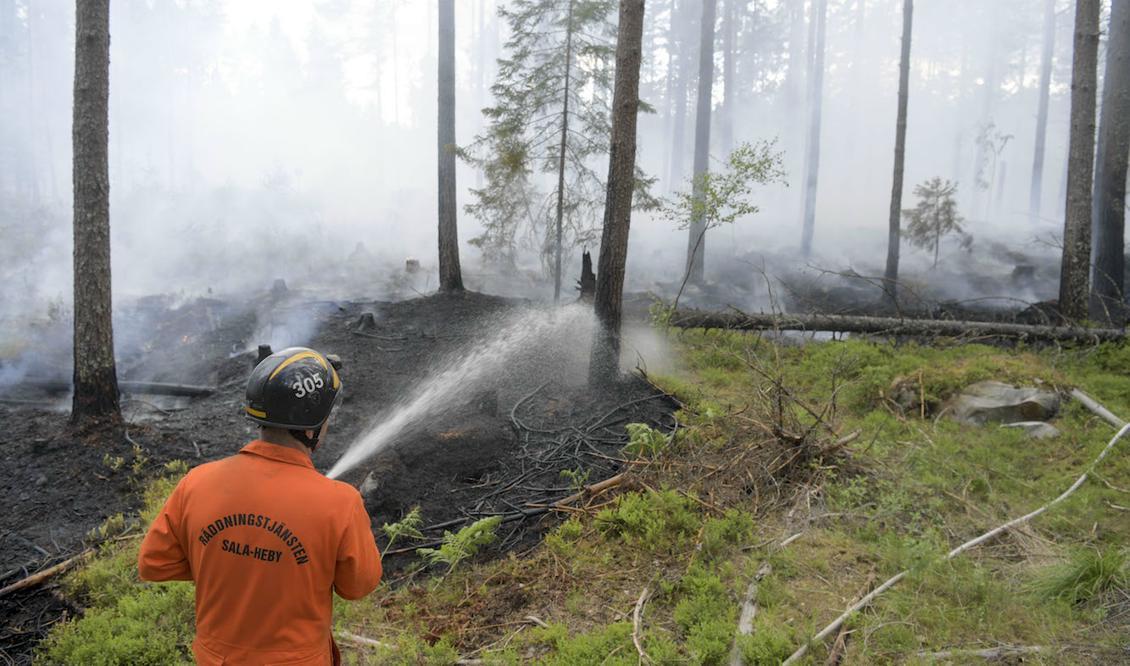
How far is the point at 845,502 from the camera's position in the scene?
510 cm

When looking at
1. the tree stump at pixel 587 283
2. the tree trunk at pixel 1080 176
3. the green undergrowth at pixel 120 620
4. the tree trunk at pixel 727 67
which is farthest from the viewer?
the tree trunk at pixel 727 67

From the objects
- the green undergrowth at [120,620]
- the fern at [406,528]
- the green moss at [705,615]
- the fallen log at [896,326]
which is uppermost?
the fallen log at [896,326]

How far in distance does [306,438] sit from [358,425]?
6141mm

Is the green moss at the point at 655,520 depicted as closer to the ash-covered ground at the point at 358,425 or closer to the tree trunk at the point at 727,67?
the ash-covered ground at the point at 358,425

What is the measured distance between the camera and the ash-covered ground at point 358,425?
18.1 feet

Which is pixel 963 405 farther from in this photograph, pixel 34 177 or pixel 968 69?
pixel 968 69

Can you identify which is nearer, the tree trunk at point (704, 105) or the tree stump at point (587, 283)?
the tree stump at point (587, 283)

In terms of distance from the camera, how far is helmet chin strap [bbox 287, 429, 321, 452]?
2324 mm

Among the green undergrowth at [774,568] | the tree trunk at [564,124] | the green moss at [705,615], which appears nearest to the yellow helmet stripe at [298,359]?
the green undergrowth at [774,568]

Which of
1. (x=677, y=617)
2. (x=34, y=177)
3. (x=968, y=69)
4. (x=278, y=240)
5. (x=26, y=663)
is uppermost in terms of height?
(x=968, y=69)

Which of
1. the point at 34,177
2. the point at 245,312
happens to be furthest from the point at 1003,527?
the point at 34,177

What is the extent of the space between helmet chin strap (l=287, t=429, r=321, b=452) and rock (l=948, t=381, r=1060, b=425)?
7.40 m

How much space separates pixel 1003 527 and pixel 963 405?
10.4 feet

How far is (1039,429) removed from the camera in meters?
6.79
